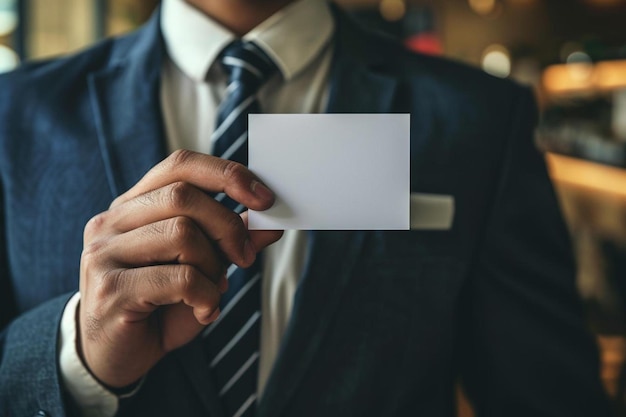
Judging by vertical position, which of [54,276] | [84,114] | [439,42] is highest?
[439,42]

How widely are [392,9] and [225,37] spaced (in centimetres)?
412

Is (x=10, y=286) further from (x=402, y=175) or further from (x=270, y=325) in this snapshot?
(x=402, y=175)

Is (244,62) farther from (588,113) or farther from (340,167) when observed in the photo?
(588,113)

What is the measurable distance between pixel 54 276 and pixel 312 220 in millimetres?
264

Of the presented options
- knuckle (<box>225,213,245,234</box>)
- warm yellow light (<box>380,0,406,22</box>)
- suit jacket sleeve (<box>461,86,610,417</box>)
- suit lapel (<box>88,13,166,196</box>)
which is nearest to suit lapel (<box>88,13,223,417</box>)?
suit lapel (<box>88,13,166,196</box>)

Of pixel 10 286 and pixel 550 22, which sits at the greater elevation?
pixel 550 22

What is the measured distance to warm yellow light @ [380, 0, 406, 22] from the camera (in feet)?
14.2

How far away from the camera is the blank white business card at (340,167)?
0.30m

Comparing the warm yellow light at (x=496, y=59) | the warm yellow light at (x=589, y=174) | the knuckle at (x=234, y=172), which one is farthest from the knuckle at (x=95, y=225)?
the warm yellow light at (x=496, y=59)

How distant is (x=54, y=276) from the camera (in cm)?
48

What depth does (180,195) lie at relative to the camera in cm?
36

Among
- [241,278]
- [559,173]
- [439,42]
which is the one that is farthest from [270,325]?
[439,42]

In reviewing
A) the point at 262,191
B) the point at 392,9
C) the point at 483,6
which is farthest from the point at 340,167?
the point at 392,9

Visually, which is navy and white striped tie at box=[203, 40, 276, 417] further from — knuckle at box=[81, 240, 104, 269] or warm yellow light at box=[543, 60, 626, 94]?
warm yellow light at box=[543, 60, 626, 94]
